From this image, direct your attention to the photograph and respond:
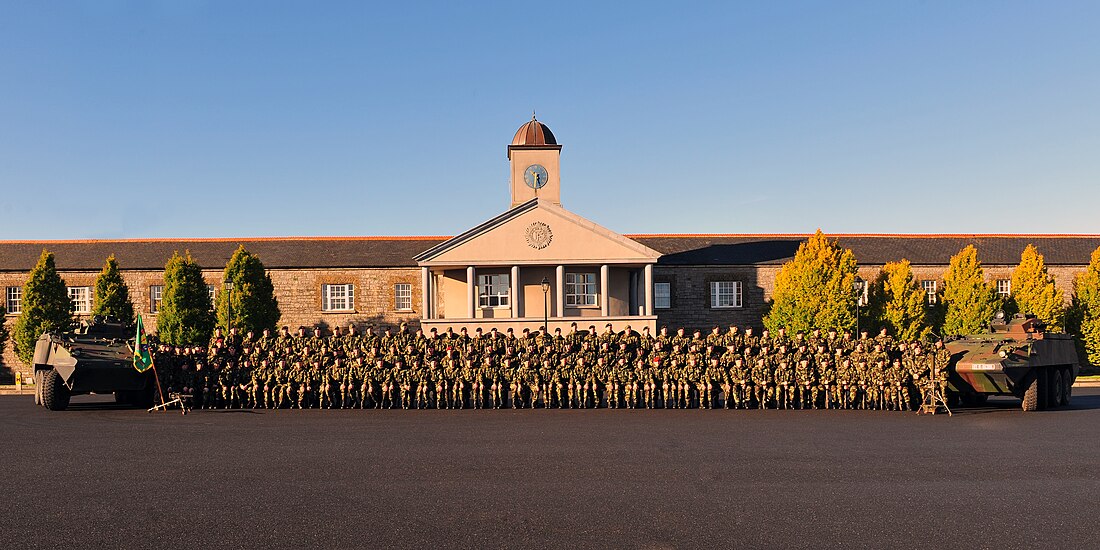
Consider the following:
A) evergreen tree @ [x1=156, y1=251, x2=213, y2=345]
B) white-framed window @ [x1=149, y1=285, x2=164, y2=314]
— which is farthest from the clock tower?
white-framed window @ [x1=149, y1=285, x2=164, y2=314]

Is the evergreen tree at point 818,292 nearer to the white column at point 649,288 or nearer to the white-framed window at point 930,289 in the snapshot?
the white column at point 649,288

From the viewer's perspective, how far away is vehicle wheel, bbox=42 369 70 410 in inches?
675

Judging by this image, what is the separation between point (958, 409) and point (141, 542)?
15969mm

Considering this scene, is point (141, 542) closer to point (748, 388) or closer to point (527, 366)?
point (527, 366)

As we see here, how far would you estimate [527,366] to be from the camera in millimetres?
17125

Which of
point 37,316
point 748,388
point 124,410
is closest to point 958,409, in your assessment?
point 748,388

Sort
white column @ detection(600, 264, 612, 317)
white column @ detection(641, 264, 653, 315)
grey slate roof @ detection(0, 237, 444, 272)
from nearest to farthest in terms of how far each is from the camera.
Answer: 1. white column @ detection(600, 264, 612, 317)
2. white column @ detection(641, 264, 653, 315)
3. grey slate roof @ detection(0, 237, 444, 272)

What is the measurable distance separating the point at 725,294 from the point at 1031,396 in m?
20.5

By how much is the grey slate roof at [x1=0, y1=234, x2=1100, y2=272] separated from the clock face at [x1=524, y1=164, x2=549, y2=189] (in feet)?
17.7

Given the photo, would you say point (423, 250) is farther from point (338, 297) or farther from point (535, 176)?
point (535, 176)

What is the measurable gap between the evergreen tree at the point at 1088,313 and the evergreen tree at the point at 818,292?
9.21m

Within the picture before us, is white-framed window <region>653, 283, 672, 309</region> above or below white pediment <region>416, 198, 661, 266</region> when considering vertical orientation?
below

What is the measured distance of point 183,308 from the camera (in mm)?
32938

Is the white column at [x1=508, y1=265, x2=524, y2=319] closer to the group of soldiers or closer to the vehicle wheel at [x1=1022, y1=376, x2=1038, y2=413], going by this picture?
the group of soldiers
